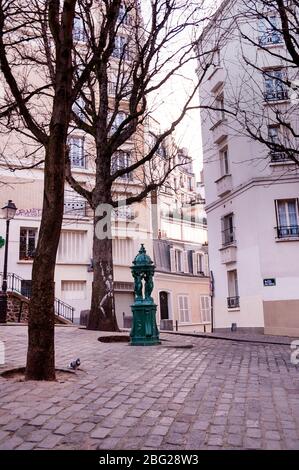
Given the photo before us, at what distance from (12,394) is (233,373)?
3377 millimetres

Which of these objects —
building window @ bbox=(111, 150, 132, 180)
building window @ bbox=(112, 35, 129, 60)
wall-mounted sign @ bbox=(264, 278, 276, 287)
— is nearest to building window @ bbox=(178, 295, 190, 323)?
building window @ bbox=(111, 150, 132, 180)

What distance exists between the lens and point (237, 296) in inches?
829

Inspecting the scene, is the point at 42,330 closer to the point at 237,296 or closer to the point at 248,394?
the point at 248,394

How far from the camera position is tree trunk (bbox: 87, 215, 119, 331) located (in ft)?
45.3

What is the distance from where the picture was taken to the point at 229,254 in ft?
69.3

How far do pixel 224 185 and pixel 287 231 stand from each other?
13.3 feet

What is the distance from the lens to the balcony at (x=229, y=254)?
21.0 meters

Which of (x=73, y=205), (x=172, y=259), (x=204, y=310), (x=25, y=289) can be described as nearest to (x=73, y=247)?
(x=73, y=205)

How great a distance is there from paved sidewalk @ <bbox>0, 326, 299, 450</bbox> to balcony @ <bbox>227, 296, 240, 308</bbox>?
1284 centimetres

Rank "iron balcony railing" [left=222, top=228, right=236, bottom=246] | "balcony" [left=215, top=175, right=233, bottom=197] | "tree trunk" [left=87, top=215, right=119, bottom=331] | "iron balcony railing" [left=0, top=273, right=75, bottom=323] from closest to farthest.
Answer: "tree trunk" [left=87, top=215, right=119, bottom=331] → "iron balcony railing" [left=222, top=228, right=236, bottom=246] → "balcony" [left=215, top=175, right=233, bottom=197] → "iron balcony railing" [left=0, top=273, right=75, bottom=323]

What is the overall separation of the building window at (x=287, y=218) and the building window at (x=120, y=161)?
704 cm

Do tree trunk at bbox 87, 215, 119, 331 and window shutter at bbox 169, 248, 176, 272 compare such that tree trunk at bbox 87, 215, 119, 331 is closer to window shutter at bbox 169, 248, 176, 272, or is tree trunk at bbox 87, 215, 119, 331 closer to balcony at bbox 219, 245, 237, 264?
balcony at bbox 219, 245, 237, 264

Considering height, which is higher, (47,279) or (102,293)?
(102,293)

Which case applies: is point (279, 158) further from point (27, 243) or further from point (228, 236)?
point (27, 243)
